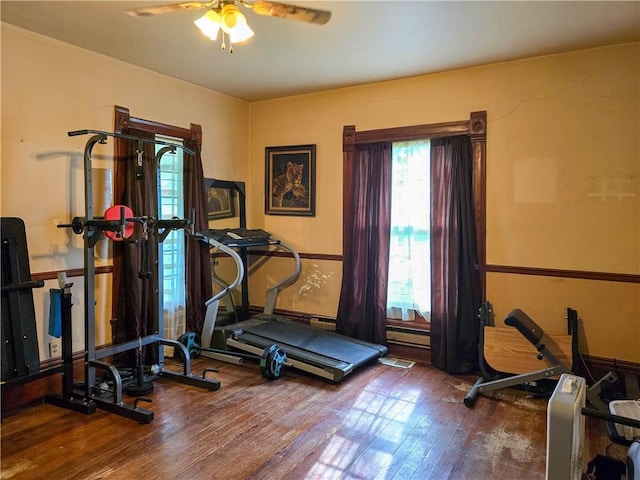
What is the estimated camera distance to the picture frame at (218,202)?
480cm

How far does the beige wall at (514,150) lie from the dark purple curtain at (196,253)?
47 cm

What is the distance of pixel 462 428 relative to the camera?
2.93 metres

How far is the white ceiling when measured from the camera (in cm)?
282

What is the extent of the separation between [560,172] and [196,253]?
3218mm

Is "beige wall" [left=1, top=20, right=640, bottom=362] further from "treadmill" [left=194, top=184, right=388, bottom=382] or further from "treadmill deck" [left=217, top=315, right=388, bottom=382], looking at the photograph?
"treadmill deck" [left=217, top=315, right=388, bottom=382]

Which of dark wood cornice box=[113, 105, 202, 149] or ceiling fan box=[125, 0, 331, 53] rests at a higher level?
ceiling fan box=[125, 0, 331, 53]

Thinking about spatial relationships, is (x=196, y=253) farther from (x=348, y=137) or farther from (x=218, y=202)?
(x=348, y=137)

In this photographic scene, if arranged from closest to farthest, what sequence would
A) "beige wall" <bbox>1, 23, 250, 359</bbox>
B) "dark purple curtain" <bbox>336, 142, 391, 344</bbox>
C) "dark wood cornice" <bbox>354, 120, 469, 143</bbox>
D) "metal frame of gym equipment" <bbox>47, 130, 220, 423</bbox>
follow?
"metal frame of gym equipment" <bbox>47, 130, 220, 423</bbox>
"beige wall" <bbox>1, 23, 250, 359</bbox>
"dark wood cornice" <bbox>354, 120, 469, 143</bbox>
"dark purple curtain" <bbox>336, 142, 391, 344</bbox>

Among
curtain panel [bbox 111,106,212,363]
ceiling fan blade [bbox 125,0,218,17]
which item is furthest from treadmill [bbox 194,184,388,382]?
ceiling fan blade [bbox 125,0,218,17]

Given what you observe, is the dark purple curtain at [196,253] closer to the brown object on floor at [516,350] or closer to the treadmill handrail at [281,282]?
the treadmill handrail at [281,282]

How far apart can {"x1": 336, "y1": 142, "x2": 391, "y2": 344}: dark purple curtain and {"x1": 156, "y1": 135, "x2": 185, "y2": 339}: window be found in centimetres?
155

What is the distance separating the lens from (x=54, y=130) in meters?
3.37

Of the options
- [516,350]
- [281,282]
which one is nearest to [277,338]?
[281,282]

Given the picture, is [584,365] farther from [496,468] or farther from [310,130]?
[310,130]
